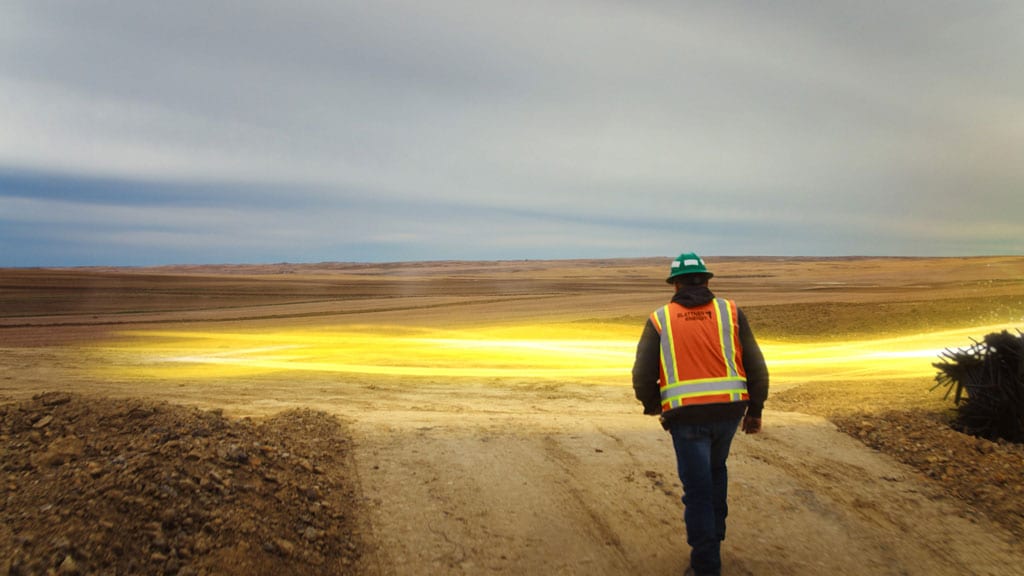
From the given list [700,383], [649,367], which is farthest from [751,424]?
[649,367]

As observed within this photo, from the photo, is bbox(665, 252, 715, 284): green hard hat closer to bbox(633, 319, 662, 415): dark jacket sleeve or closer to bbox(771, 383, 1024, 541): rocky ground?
bbox(633, 319, 662, 415): dark jacket sleeve

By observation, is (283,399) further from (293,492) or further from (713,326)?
(713,326)

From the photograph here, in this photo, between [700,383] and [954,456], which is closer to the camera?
[700,383]

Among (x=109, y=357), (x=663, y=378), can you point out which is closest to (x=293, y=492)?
(x=663, y=378)

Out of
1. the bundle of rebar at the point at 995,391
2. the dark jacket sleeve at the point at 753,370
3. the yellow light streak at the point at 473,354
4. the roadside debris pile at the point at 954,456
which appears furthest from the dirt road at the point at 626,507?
the yellow light streak at the point at 473,354

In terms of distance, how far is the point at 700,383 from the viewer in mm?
4477

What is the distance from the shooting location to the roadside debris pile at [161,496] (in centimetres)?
431

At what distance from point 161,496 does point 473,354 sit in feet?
56.1

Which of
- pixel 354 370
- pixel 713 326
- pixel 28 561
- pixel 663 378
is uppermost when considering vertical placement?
pixel 713 326

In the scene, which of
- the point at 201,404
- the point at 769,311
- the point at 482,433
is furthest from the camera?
the point at 769,311

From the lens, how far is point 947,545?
5316mm

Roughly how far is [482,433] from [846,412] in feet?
18.0

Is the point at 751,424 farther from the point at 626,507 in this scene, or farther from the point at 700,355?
the point at 626,507

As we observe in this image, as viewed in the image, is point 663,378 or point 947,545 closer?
point 663,378
